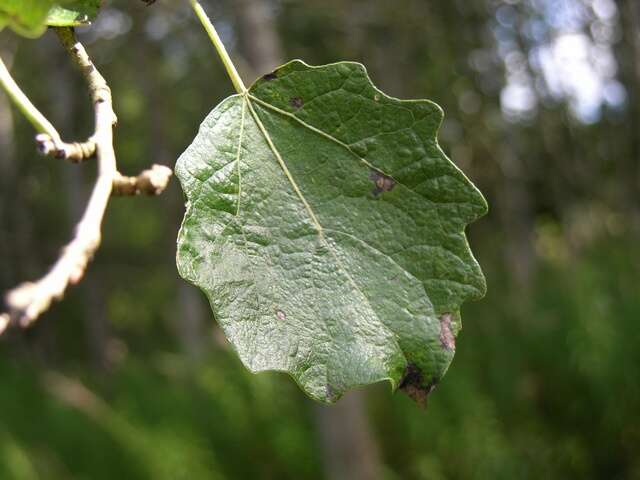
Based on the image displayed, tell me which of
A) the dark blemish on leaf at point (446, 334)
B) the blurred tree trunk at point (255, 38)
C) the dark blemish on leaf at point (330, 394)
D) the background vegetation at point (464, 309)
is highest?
the dark blemish on leaf at point (330, 394)

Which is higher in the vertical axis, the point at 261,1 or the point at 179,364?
the point at 261,1

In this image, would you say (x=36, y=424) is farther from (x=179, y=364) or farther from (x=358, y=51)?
(x=358, y=51)

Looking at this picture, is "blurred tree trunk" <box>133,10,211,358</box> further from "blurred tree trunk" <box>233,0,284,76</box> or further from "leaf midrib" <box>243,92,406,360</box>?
"leaf midrib" <box>243,92,406,360</box>

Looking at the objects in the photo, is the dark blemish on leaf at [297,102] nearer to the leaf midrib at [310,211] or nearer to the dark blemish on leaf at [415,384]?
the leaf midrib at [310,211]

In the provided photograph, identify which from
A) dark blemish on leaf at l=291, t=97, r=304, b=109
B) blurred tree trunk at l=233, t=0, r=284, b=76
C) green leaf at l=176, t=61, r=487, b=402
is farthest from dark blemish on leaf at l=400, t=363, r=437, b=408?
blurred tree trunk at l=233, t=0, r=284, b=76

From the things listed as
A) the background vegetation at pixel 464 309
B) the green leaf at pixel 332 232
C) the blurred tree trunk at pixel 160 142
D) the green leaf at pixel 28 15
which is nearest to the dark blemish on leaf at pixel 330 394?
the green leaf at pixel 332 232

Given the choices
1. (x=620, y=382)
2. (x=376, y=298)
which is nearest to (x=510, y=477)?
(x=620, y=382)

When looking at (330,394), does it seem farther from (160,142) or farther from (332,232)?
(160,142)
